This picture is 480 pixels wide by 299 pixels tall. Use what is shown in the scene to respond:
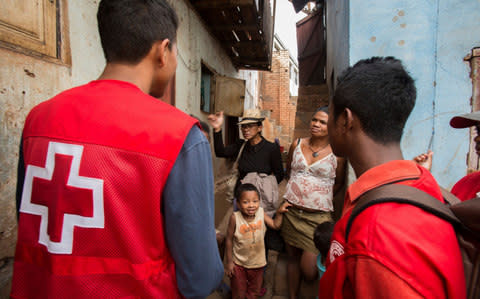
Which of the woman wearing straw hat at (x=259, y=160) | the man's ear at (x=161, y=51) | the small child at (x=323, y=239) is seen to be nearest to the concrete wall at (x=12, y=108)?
the man's ear at (x=161, y=51)

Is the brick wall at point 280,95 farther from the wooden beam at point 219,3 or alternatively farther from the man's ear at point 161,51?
the man's ear at point 161,51

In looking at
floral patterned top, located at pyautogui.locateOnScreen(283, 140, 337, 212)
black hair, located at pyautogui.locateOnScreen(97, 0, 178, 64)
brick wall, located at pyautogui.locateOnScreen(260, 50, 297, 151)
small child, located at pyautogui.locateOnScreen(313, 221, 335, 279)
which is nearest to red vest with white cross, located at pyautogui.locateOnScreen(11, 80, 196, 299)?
black hair, located at pyautogui.locateOnScreen(97, 0, 178, 64)

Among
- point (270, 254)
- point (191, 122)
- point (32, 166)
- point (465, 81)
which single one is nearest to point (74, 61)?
point (32, 166)

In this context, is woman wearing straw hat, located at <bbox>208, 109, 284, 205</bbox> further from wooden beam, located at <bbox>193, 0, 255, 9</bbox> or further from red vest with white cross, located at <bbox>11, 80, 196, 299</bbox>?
wooden beam, located at <bbox>193, 0, 255, 9</bbox>

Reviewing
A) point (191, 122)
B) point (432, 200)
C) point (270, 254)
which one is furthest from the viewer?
point (270, 254)

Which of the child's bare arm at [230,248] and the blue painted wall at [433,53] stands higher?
the blue painted wall at [433,53]

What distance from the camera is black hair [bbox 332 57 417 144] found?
2.91 feet

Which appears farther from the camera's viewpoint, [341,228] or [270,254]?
[270,254]

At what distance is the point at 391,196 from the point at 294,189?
1830 mm

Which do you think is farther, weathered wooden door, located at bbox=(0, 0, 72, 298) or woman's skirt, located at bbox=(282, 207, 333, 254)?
woman's skirt, located at bbox=(282, 207, 333, 254)

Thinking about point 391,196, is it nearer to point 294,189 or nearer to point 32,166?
point 32,166

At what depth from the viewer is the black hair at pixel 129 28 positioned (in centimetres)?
85

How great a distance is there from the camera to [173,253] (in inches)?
32.4

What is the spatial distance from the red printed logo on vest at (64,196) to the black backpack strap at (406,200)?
0.79 metres
